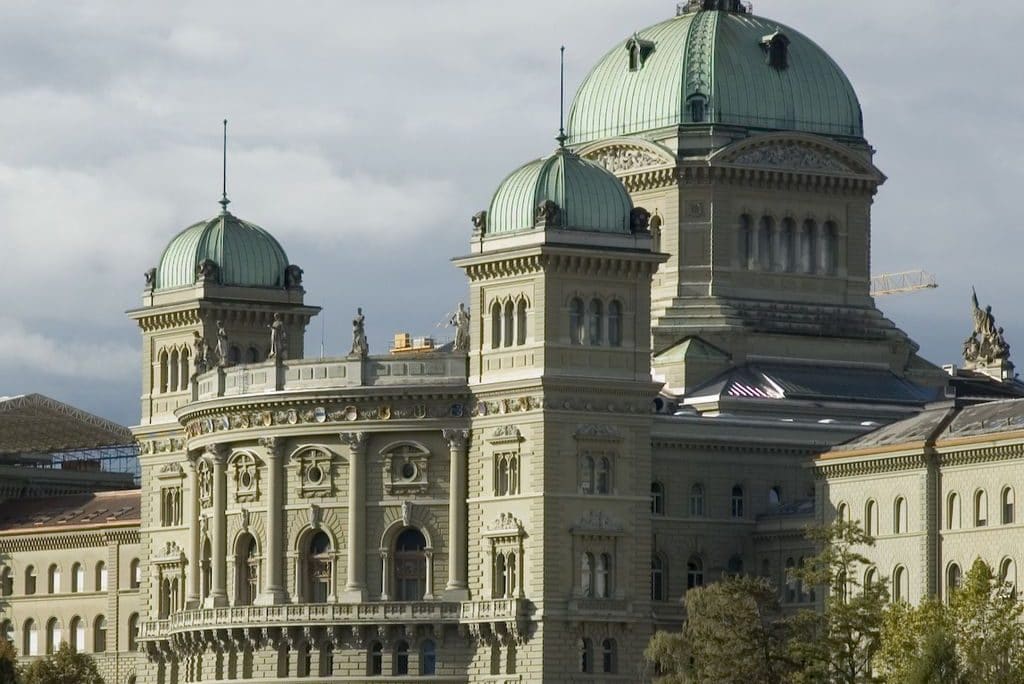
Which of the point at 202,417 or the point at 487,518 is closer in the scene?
the point at 487,518

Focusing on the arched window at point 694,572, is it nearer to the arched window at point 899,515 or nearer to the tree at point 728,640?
the arched window at point 899,515

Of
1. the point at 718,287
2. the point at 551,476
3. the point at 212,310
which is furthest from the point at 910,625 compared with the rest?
the point at 212,310

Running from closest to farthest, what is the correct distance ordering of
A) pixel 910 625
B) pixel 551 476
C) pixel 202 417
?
1. pixel 910 625
2. pixel 551 476
3. pixel 202 417

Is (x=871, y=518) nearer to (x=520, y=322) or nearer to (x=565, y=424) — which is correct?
(x=565, y=424)

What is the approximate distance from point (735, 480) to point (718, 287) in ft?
41.0

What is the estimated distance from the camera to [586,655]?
171m

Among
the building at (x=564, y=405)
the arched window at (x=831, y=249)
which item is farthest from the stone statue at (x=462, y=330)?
the arched window at (x=831, y=249)

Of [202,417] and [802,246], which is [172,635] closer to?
[202,417]

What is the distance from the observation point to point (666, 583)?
178m

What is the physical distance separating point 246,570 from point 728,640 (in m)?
33.7

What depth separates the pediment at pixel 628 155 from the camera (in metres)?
190

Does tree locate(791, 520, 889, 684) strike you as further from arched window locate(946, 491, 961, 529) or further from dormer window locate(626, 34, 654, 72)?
dormer window locate(626, 34, 654, 72)

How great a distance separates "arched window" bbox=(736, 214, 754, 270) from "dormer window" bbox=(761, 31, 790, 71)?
25.2 ft

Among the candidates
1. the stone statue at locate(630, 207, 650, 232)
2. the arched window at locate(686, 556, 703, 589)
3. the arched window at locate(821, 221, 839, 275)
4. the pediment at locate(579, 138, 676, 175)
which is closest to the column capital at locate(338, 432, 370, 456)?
the stone statue at locate(630, 207, 650, 232)
